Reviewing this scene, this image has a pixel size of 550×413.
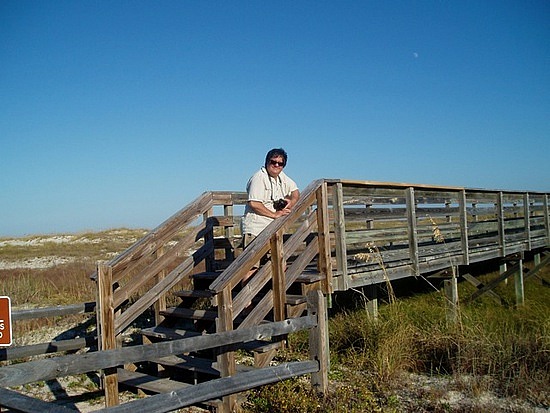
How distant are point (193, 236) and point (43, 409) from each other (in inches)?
159

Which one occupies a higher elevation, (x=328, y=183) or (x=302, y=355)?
(x=328, y=183)

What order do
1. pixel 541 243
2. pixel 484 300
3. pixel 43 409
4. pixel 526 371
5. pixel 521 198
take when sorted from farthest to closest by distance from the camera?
pixel 541 243 → pixel 521 198 → pixel 484 300 → pixel 526 371 → pixel 43 409

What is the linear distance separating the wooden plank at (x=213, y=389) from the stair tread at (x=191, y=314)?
1.24 metres

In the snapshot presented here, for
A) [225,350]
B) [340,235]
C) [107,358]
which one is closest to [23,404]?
[107,358]

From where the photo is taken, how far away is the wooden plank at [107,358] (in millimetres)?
3131

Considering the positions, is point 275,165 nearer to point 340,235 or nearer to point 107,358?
point 340,235

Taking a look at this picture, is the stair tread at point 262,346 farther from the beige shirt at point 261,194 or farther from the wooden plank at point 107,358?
the beige shirt at point 261,194

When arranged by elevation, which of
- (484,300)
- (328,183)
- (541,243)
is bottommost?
(484,300)

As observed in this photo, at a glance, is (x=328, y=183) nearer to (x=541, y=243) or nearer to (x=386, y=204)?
(x=386, y=204)

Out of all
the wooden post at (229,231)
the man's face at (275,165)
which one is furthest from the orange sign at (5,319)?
the wooden post at (229,231)

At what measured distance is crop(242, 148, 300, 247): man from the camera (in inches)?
240

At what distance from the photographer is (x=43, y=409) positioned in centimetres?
284

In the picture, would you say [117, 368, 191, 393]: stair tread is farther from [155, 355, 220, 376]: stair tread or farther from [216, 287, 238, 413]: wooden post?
[216, 287, 238, 413]: wooden post

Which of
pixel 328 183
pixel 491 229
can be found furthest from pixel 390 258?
pixel 491 229
